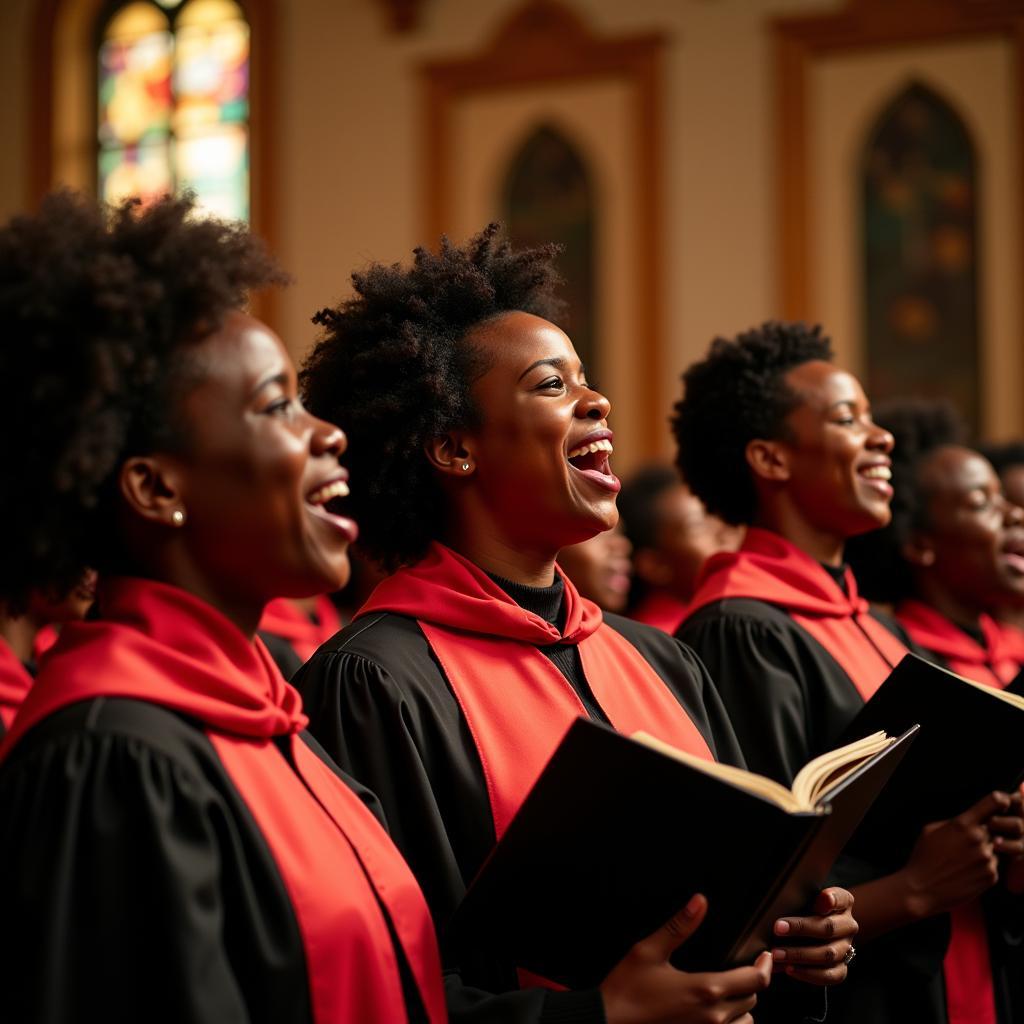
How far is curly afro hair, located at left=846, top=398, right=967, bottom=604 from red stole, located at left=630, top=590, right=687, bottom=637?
115 centimetres

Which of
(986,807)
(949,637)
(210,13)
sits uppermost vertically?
(210,13)

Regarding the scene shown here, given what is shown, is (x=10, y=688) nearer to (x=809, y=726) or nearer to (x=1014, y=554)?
(x=809, y=726)

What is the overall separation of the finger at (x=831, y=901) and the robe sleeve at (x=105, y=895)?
3.19ft

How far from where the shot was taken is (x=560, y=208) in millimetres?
9219

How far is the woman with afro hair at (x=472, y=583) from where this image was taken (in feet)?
6.96

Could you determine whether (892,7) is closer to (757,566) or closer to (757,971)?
(757,566)

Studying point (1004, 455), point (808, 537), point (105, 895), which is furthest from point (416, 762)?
point (1004, 455)

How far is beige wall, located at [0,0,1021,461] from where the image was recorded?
28.5 feet

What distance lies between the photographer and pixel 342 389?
2.56 meters

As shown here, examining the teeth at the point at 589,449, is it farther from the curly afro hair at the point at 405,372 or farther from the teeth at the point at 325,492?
the teeth at the point at 325,492

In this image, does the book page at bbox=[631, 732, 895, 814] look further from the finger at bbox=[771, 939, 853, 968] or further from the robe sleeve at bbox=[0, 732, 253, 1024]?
the robe sleeve at bbox=[0, 732, 253, 1024]

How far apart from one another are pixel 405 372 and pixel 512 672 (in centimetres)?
57

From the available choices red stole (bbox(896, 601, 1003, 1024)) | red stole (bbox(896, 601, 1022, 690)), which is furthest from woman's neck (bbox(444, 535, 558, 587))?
red stole (bbox(896, 601, 1022, 690))

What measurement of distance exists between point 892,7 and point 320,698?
7458mm
